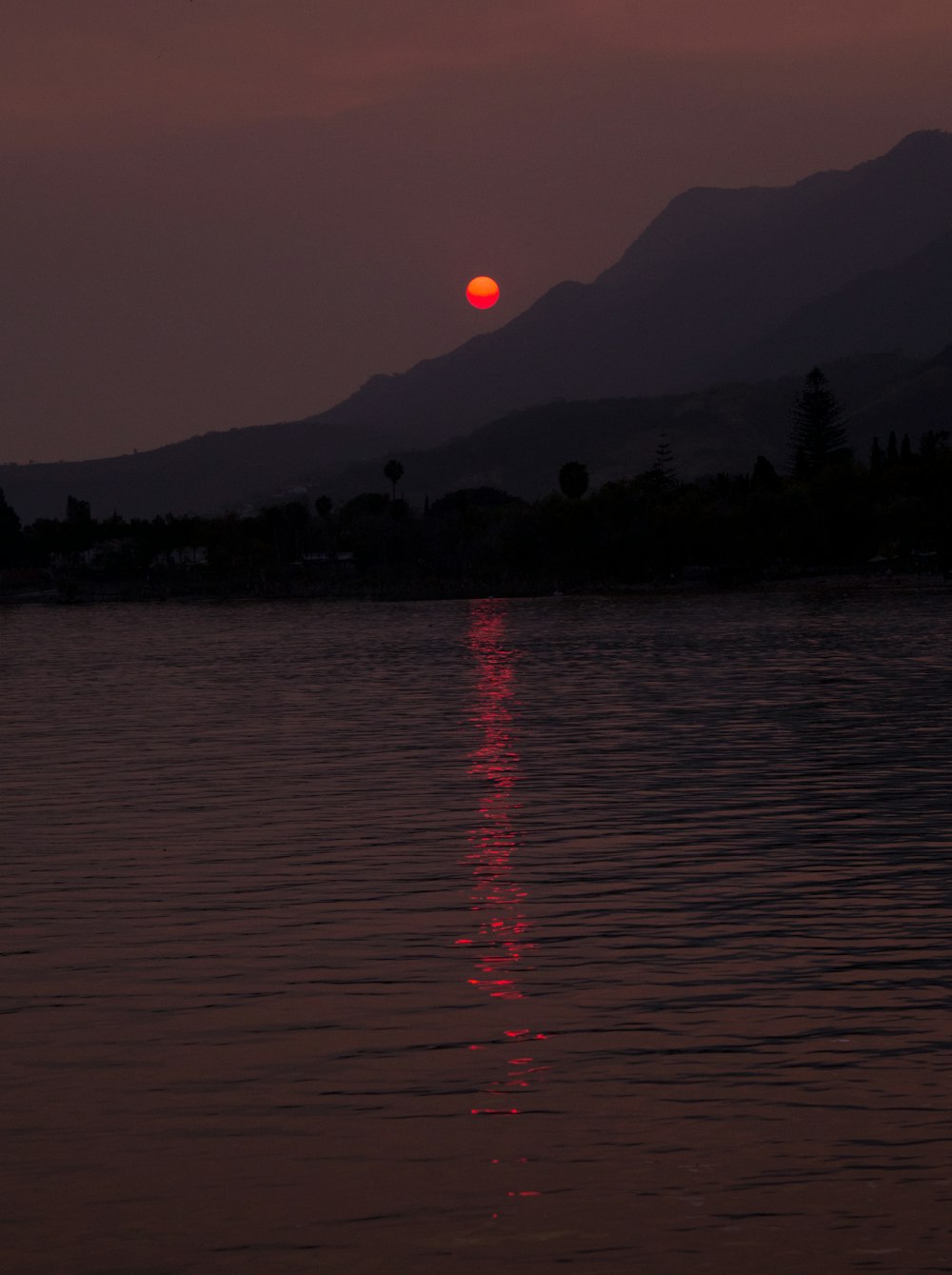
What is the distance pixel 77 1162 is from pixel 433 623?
137015mm

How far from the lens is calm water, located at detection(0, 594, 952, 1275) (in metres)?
11.9

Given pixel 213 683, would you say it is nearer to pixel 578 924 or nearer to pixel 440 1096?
pixel 578 924

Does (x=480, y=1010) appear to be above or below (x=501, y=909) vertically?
above

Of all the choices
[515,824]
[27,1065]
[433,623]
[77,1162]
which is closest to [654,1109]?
[77,1162]

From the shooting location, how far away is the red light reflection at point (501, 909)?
→ 15234 millimetres

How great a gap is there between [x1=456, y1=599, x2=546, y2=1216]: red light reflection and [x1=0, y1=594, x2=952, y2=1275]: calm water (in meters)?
0.07

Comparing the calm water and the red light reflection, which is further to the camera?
the red light reflection

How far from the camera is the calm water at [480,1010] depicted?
39.1 feet

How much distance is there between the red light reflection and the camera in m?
15.2

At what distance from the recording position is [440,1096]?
14641 mm

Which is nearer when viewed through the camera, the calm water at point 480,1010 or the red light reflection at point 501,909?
the calm water at point 480,1010

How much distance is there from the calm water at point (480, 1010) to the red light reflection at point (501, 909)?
66 mm

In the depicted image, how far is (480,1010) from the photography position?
57.4 feet

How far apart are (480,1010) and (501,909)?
535 cm
